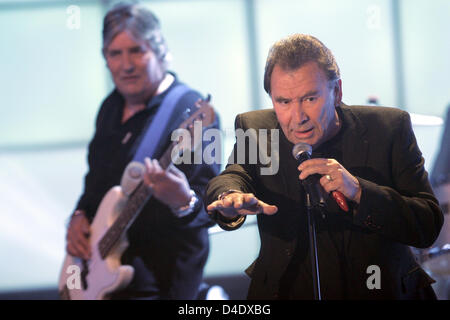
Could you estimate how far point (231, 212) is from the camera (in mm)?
1531

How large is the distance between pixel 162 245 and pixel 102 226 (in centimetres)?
32

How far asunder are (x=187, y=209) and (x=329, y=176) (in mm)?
1050

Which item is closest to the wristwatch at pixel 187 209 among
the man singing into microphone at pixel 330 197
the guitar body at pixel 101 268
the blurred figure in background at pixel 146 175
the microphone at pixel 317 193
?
the blurred figure in background at pixel 146 175

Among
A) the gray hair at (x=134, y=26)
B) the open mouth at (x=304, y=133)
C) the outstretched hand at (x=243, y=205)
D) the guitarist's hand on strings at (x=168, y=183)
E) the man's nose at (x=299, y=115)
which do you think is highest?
the gray hair at (x=134, y=26)

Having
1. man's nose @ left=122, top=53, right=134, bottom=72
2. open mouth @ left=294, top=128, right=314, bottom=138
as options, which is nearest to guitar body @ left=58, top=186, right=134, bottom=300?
man's nose @ left=122, top=53, right=134, bottom=72

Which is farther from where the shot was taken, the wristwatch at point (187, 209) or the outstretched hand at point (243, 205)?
the wristwatch at point (187, 209)

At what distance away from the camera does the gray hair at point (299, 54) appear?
5.60ft

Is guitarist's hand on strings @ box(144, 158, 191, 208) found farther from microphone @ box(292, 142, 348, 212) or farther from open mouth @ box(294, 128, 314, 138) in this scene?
microphone @ box(292, 142, 348, 212)

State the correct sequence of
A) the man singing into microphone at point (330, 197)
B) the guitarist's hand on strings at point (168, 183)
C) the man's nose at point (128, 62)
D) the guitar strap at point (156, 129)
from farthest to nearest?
the man's nose at point (128, 62)
the guitar strap at point (156, 129)
the guitarist's hand on strings at point (168, 183)
the man singing into microphone at point (330, 197)

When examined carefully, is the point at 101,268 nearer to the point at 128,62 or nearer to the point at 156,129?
the point at 156,129

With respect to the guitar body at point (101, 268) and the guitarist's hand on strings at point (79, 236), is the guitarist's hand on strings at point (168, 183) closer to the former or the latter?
the guitar body at point (101, 268)

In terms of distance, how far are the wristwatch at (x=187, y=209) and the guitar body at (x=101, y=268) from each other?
0.86ft

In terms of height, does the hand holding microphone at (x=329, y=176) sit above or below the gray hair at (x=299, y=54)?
below
